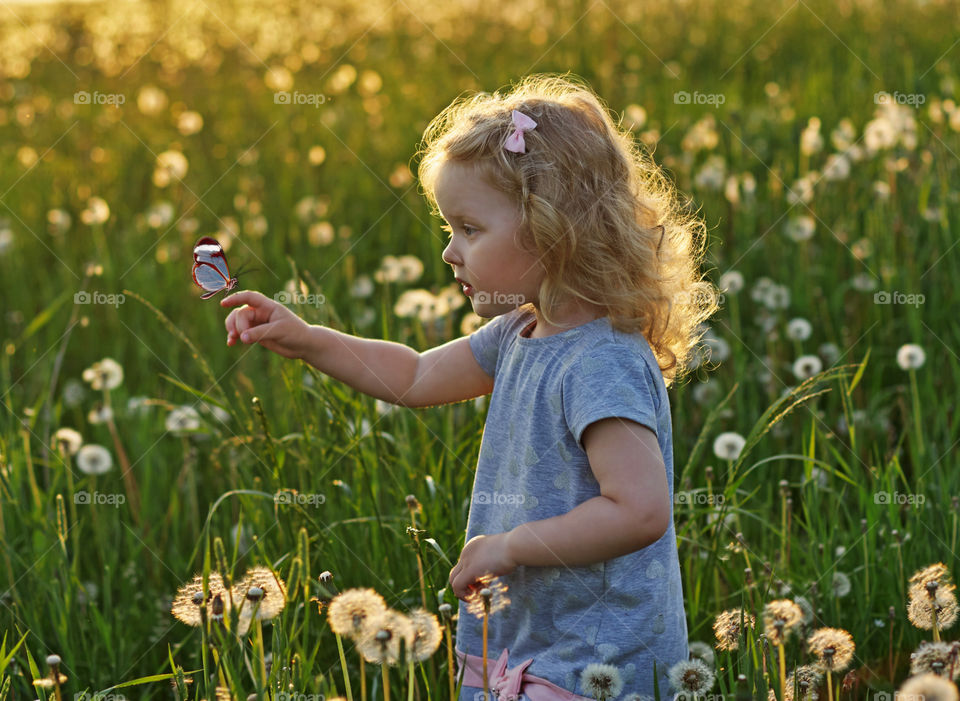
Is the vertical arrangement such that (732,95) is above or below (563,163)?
above

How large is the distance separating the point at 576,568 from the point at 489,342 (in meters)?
0.43

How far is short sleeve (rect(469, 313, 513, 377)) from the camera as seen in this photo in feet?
5.84

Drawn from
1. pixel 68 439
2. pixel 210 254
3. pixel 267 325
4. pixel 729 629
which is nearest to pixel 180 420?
pixel 68 439

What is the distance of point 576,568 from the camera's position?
1.54 metres

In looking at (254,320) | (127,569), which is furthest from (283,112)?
(254,320)

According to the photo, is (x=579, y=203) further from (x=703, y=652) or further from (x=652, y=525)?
(x=703, y=652)

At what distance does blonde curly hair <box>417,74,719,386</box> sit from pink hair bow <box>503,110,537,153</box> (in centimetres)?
1

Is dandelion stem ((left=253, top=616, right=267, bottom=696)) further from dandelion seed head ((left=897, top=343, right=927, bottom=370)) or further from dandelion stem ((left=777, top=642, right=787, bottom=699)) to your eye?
dandelion seed head ((left=897, top=343, right=927, bottom=370))

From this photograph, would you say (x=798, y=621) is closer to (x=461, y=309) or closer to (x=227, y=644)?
(x=227, y=644)

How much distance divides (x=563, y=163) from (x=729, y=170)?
99.6 inches

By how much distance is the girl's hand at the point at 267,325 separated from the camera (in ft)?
5.37

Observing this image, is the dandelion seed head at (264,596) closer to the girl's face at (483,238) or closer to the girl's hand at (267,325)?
the girl's hand at (267,325)

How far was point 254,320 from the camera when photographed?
1695 mm

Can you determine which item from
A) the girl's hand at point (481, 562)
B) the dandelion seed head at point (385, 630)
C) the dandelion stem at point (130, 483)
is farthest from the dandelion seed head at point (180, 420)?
the dandelion seed head at point (385, 630)
